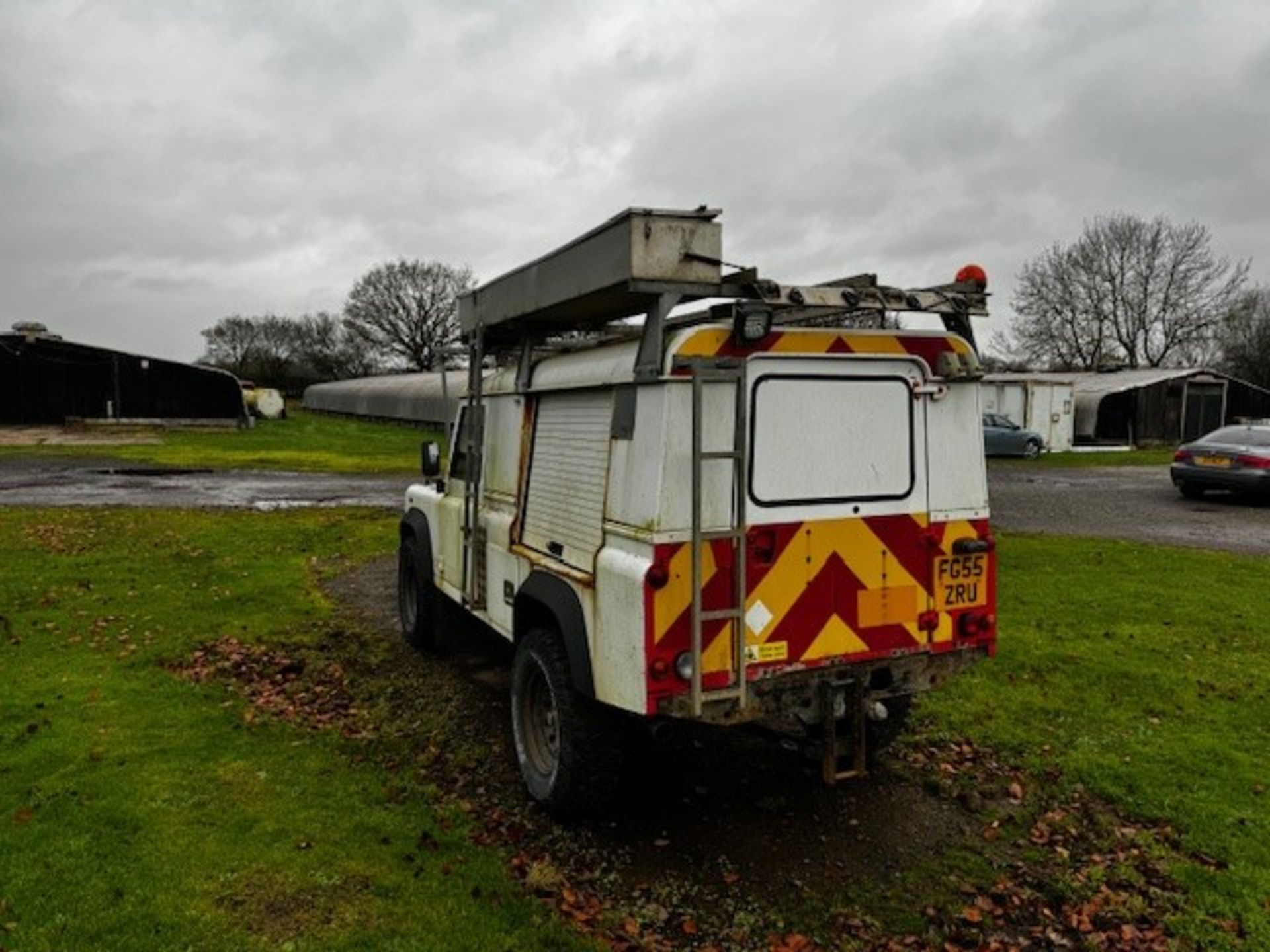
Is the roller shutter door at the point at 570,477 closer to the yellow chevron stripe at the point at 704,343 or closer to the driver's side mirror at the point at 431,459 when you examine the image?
the yellow chevron stripe at the point at 704,343

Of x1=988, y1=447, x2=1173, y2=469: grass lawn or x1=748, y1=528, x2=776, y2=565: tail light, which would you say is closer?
x1=748, y1=528, x2=776, y2=565: tail light

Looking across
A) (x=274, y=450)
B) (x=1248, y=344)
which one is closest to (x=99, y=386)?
(x=274, y=450)

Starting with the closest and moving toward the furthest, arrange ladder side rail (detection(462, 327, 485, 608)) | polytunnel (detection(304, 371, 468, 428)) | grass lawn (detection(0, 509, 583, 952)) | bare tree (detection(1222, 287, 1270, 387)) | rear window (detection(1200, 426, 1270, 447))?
grass lawn (detection(0, 509, 583, 952))
ladder side rail (detection(462, 327, 485, 608))
rear window (detection(1200, 426, 1270, 447))
polytunnel (detection(304, 371, 468, 428))
bare tree (detection(1222, 287, 1270, 387))

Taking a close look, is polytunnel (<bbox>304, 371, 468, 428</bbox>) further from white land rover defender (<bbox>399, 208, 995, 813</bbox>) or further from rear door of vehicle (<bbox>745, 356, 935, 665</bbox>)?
rear door of vehicle (<bbox>745, 356, 935, 665</bbox>)

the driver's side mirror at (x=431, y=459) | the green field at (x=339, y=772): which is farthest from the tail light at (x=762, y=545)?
the driver's side mirror at (x=431, y=459)

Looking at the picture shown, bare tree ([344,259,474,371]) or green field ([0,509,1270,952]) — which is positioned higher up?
bare tree ([344,259,474,371])

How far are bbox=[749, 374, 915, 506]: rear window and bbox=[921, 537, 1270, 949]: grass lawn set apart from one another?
2223 mm

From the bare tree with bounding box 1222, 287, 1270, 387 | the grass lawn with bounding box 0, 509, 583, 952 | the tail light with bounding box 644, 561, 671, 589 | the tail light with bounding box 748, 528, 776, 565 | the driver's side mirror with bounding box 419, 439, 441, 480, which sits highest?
the bare tree with bounding box 1222, 287, 1270, 387

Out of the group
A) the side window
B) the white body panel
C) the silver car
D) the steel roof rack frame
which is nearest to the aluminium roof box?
the steel roof rack frame

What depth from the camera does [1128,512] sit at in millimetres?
16609

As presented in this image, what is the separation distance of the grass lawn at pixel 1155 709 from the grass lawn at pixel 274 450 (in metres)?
19.7

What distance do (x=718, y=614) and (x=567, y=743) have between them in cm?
109

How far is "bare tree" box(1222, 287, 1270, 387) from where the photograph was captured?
56125 millimetres

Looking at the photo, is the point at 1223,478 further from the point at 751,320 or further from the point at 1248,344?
the point at 1248,344
